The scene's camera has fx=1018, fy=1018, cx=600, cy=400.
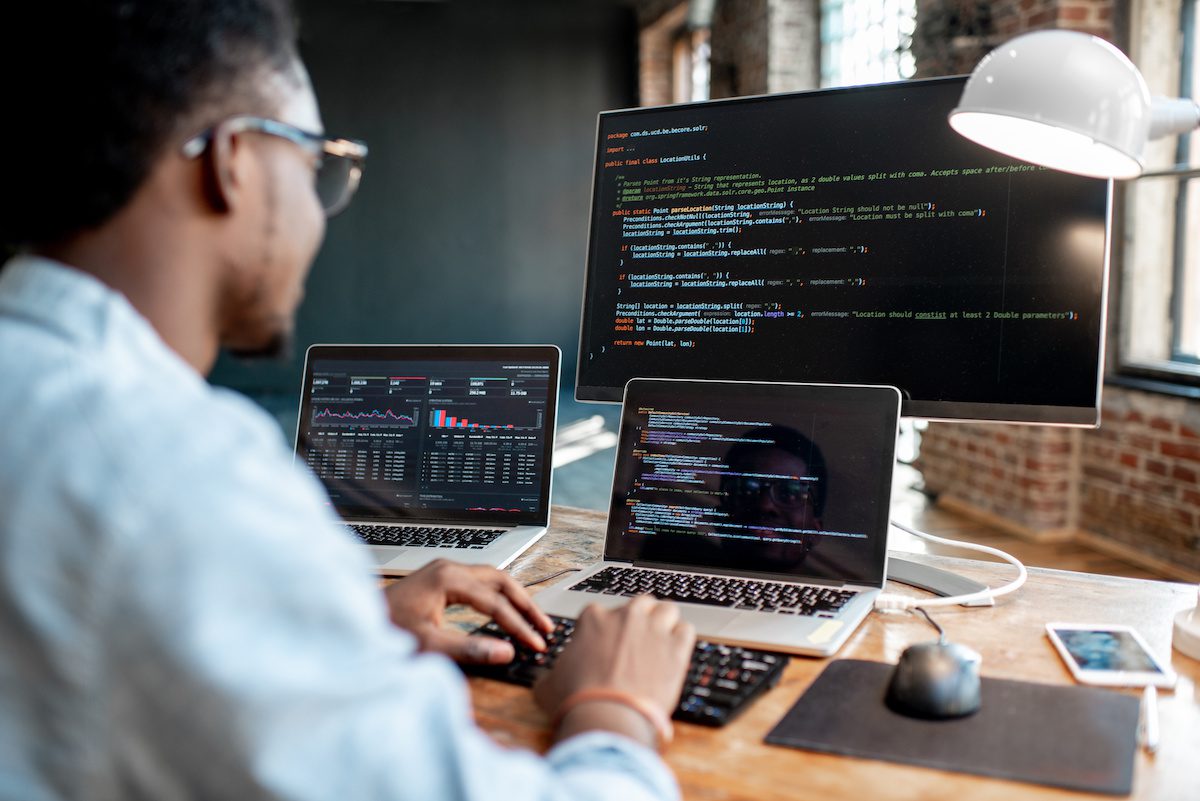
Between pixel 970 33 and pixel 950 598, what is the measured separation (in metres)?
3.49

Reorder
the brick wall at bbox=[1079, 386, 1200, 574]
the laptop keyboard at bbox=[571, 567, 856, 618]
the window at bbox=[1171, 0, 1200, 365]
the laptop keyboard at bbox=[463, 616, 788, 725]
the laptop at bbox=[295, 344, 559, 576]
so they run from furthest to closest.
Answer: the window at bbox=[1171, 0, 1200, 365] → the brick wall at bbox=[1079, 386, 1200, 574] → the laptop at bbox=[295, 344, 559, 576] → the laptop keyboard at bbox=[571, 567, 856, 618] → the laptop keyboard at bbox=[463, 616, 788, 725]

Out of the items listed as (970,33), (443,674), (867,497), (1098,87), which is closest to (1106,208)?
(1098,87)

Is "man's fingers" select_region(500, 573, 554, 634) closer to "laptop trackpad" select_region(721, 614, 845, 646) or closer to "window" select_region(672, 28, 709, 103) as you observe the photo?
"laptop trackpad" select_region(721, 614, 845, 646)

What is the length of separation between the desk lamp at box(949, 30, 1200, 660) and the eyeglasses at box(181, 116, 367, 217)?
609 mm

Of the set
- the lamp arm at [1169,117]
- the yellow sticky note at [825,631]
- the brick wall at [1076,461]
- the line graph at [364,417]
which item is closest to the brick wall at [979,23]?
the brick wall at [1076,461]

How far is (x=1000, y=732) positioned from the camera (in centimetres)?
82

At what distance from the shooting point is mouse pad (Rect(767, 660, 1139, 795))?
0.76m

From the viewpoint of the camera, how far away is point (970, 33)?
403 centimetres

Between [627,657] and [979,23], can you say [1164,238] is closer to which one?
[979,23]

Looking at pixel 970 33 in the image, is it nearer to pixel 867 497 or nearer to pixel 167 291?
pixel 867 497

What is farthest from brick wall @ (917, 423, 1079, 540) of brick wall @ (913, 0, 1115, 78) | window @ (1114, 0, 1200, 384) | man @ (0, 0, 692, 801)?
man @ (0, 0, 692, 801)

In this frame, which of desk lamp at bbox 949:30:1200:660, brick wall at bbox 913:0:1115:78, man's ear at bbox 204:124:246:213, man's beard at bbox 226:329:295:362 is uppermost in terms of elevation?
brick wall at bbox 913:0:1115:78

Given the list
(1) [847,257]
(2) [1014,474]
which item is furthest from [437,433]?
(2) [1014,474]

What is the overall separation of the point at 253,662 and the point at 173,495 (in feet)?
0.29
